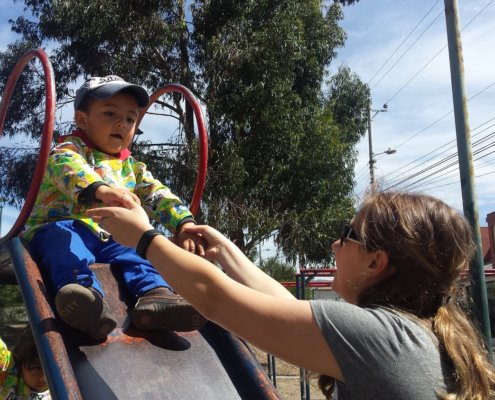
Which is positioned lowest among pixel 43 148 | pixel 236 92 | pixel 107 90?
pixel 43 148

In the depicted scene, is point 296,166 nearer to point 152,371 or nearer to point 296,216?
point 296,216

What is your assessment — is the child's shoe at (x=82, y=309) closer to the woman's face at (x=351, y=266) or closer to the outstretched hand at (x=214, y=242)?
the outstretched hand at (x=214, y=242)

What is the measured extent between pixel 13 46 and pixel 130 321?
12.9 m

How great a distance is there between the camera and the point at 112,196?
220 centimetres

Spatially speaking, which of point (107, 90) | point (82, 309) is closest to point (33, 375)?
point (82, 309)

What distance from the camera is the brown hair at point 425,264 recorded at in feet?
4.02

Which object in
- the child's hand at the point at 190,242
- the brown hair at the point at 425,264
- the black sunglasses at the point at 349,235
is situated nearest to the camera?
the brown hair at the point at 425,264

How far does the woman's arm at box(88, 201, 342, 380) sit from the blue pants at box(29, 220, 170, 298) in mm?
1211

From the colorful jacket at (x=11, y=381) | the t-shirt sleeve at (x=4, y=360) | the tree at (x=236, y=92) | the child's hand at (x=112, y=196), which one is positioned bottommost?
the colorful jacket at (x=11, y=381)

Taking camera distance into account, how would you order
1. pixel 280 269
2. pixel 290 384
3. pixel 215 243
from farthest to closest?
pixel 280 269, pixel 290 384, pixel 215 243

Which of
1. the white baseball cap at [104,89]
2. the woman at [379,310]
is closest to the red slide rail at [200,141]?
the white baseball cap at [104,89]

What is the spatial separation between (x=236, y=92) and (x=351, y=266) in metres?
10.7

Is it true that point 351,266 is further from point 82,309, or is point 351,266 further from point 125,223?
point 82,309

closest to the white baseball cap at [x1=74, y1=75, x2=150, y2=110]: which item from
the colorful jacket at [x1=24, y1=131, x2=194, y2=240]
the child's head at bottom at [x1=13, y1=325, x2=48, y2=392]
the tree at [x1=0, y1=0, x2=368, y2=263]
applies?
the colorful jacket at [x1=24, y1=131, x2=194, y2=240]
